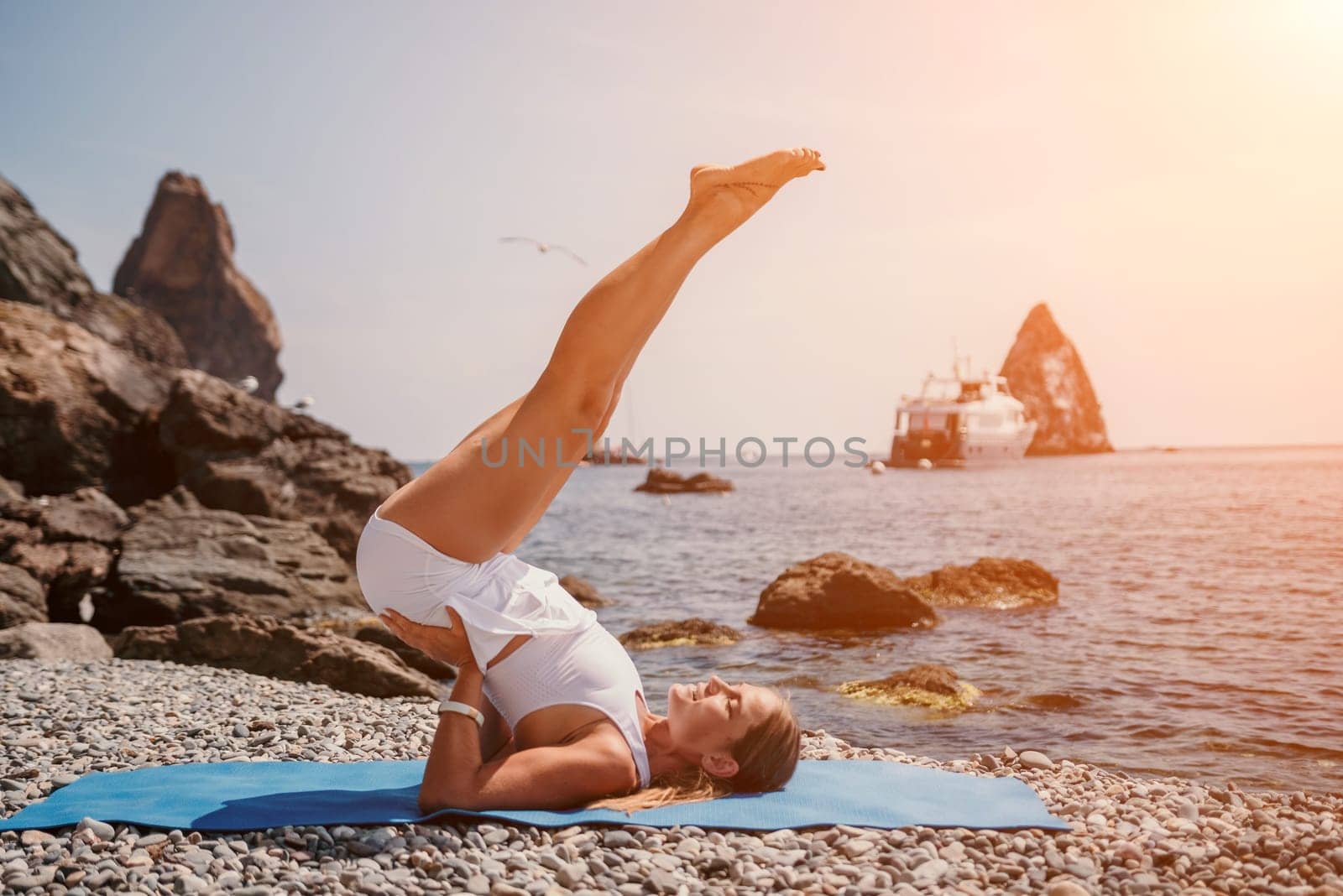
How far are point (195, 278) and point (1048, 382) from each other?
77.0 meters

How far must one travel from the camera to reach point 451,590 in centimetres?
309

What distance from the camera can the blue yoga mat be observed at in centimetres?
313

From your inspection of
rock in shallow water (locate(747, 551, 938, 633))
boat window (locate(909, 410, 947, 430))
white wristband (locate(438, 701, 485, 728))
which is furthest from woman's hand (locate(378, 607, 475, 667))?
boat window (locate(909, 410, 947, 430))

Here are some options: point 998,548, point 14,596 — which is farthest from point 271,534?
point 998,548

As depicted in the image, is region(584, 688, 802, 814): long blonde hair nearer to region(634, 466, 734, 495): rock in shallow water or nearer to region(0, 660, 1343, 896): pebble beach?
region(0, 660, 1343, 896): pebble beach

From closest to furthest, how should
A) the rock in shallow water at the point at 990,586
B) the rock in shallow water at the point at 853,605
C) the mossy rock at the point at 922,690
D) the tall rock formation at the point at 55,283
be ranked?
the mossy rock at the point at 922,690 → the rock in shallow water at the point at 853,605 → the rock in shallow water at the point at 990,586 → the tall rock formation at the point at 55,283

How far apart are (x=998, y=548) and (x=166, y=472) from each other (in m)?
17.2

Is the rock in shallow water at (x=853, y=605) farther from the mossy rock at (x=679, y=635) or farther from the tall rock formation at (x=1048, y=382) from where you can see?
the tall rock formation at (x=1048, y=382)

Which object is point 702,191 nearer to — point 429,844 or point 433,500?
point 433,500

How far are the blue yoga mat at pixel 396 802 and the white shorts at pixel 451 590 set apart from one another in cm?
60

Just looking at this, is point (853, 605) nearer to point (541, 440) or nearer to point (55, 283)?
point (541, 440)

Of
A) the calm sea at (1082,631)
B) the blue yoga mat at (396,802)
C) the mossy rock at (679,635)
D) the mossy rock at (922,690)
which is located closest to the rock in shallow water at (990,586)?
the calm sea at (1082,631)

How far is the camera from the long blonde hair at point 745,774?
3346mm

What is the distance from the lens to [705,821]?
3152 mm
